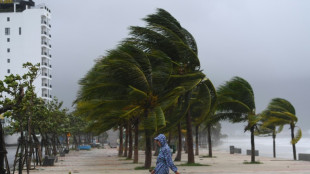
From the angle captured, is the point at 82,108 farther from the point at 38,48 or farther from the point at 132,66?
the point at 38,48

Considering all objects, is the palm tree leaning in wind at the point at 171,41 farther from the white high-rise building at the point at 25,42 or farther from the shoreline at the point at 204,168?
the white high-rise building at the point at 25,42

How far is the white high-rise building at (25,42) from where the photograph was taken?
10006 centimetres

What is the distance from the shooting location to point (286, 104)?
37.2m

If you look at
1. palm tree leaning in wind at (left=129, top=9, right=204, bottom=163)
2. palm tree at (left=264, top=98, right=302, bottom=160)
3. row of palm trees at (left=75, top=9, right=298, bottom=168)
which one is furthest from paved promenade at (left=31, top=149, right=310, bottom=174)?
palm tree at (left=264, top=98, right=302, bottom=160)

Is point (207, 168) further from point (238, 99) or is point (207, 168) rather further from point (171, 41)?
point (171, 41)

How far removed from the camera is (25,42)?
101 m

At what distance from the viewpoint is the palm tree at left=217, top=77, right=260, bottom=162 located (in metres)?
28.2

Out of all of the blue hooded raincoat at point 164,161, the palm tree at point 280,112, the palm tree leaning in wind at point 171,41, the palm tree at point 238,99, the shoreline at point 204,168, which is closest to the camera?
the blue hooded raincoat at point 164,161

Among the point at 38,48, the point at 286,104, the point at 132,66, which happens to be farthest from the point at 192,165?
the point at 38,48

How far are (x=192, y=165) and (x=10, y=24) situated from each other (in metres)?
85.3

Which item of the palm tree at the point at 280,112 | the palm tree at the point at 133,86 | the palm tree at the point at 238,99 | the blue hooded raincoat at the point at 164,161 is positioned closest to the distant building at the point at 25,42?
the palm tree at the point at 280,112

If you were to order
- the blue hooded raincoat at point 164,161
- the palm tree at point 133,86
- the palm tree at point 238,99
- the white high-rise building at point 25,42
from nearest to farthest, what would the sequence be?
1. the blue hooded raincoat at point 164,161
2. the palm tree at point 133,86
3. the palm tree at point 238,99
4. the white high-rise building at point 25,42

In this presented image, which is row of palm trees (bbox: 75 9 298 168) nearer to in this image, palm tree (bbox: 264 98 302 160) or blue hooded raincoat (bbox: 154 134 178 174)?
blue hooded raincoat (bbox: 154 134 178 174)

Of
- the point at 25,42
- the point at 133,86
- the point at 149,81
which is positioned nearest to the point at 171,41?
the point at 149,81
